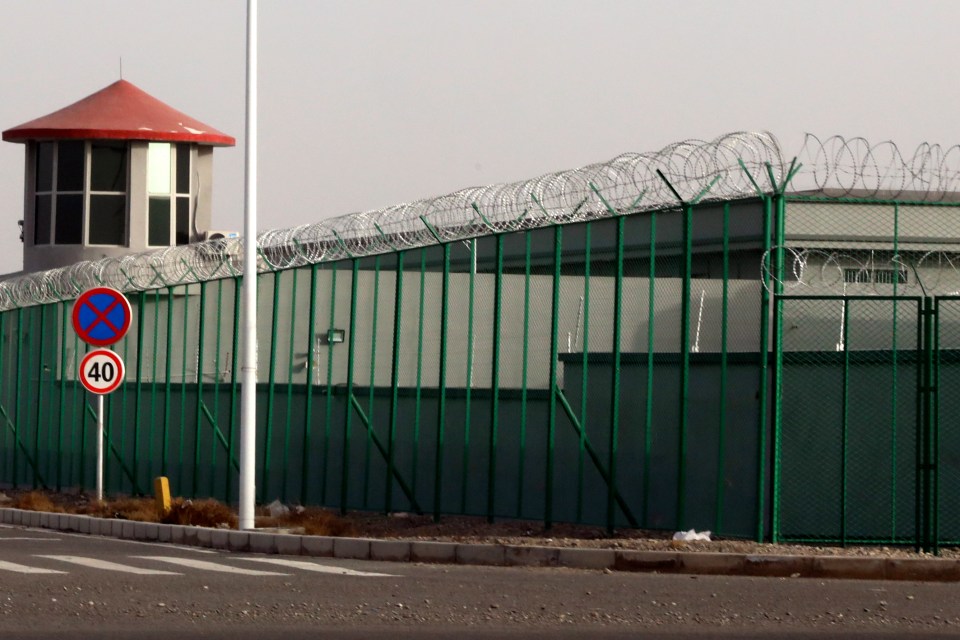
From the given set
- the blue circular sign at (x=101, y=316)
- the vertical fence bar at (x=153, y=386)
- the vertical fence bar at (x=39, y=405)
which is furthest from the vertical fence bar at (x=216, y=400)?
the vertical fence bar at (x=39, y=405)

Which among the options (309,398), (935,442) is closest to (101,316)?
(309,398)

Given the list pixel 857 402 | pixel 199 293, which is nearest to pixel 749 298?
pixel 857 402

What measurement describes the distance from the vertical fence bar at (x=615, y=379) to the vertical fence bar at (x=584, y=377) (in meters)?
0.34

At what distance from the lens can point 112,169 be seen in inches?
1389

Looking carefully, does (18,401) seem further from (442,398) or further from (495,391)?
(495,391)

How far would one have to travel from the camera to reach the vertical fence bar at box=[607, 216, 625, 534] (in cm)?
1504

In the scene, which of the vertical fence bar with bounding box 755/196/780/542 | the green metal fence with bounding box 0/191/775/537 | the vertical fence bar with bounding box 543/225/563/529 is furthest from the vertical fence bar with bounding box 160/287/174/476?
the vertical fence bar with bounding box 755/196/780/542

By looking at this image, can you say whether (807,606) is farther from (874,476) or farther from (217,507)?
(217,507)

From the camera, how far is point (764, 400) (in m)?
13.9

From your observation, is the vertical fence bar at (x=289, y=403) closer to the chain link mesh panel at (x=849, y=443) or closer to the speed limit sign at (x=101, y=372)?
the speed limit sign at (x=101, y=372)

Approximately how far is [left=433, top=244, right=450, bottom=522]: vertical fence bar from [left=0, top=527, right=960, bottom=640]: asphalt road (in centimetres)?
370

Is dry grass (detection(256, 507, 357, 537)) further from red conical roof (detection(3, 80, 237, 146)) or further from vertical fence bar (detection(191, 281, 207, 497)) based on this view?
red conical roof (detection(3, 80, 237, 146))

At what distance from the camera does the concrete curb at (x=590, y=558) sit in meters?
12.6

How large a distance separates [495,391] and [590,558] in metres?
3.66
